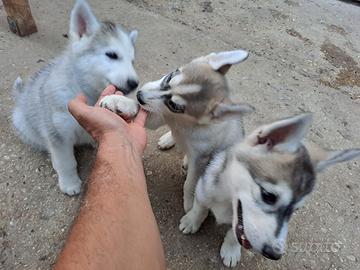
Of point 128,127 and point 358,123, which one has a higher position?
point 128,127

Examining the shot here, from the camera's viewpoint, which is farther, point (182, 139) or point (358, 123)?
point (358, 123)

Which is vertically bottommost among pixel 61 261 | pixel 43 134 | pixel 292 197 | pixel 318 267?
pixel 318 267

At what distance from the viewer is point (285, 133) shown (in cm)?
231

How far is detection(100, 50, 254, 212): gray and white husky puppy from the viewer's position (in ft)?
8.96

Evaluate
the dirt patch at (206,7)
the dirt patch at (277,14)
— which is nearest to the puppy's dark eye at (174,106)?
the dirt patch at (206,7)

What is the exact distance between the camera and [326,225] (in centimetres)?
331

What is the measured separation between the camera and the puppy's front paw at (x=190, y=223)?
2994mm

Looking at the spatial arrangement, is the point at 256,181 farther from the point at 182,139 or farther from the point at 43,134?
the point at 43,134

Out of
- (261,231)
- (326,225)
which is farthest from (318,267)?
(261,231)

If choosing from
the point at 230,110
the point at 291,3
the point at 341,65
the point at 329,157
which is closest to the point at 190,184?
the point at 230,110

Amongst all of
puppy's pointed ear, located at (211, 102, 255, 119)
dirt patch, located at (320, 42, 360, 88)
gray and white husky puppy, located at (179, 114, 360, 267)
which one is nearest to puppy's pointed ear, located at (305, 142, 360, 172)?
gray and white husky puppy, located at (179, 114, 360, 267)

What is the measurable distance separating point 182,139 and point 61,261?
1.41 meters

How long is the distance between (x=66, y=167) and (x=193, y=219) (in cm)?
101

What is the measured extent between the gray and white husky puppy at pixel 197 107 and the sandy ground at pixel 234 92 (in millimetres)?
545
